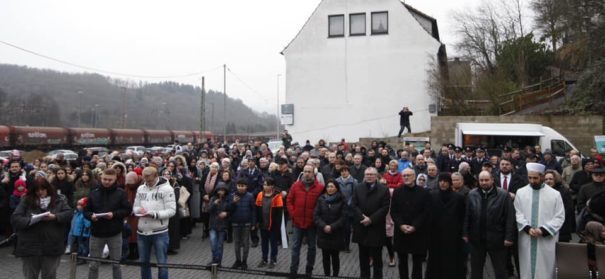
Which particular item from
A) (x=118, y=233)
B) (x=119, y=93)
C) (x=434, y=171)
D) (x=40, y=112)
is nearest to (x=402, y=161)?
(x=434, y=171)

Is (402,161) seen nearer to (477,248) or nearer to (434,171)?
(434,171)

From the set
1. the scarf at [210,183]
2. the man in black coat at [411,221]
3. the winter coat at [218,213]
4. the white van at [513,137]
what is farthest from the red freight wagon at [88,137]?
the man in black coat at [411,221]

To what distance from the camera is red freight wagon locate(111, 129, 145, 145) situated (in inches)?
2080

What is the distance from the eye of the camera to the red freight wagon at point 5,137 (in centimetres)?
3775

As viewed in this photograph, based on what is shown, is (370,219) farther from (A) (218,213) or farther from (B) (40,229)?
(B) (40,229)

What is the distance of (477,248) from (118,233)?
513cm

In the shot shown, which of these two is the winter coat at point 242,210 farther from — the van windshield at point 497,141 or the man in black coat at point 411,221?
the van windshield at point 497,141

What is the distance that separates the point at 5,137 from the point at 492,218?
42.3m

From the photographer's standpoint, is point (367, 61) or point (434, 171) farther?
point (367, 61)

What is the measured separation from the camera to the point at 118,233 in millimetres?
6434

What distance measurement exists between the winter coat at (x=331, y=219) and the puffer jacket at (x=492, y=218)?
6.15 feet

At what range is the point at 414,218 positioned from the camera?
6.73 meters

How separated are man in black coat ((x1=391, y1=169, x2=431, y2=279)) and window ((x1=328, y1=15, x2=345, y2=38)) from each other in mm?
22511

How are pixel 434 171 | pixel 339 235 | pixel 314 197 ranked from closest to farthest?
pixel 339 235, pixel 314 197, pixel 434 171
